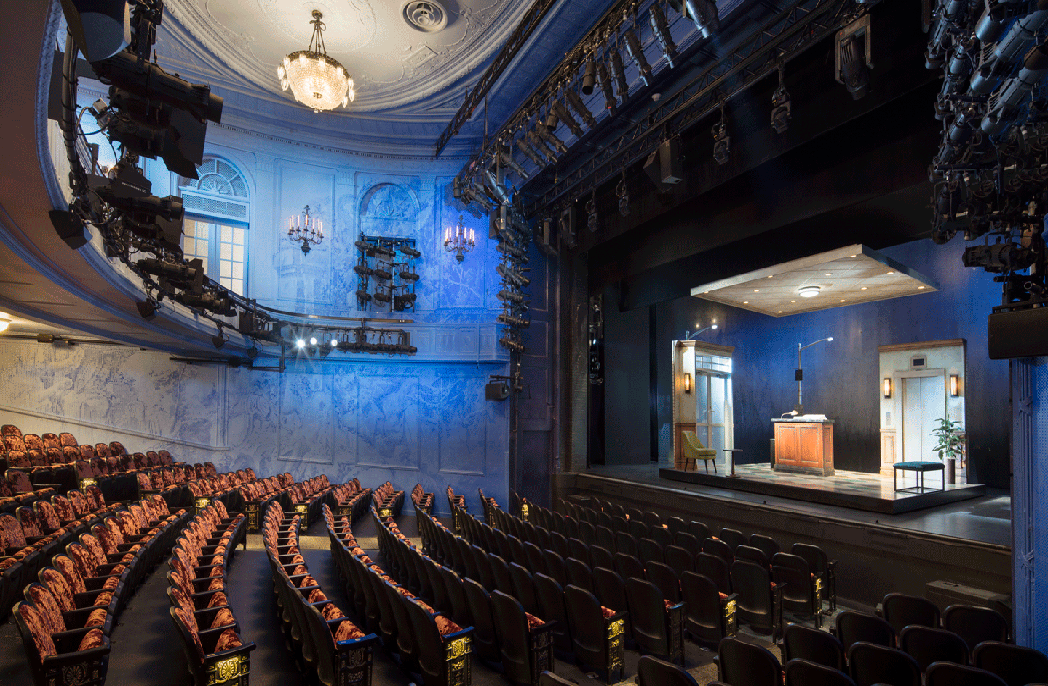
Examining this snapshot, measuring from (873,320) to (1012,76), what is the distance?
9.78m

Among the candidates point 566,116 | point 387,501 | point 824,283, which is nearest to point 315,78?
point 566,116

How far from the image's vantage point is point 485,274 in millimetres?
13297

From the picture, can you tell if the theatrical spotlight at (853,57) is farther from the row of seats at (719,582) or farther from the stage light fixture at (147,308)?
the stage light fixture at (147,308)

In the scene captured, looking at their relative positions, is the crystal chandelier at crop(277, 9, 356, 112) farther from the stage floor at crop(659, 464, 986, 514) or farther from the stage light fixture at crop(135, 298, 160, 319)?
the stage floor at crop(659, 464, 986, 514)

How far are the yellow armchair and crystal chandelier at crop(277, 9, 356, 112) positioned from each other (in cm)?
880

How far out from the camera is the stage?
5574 mm

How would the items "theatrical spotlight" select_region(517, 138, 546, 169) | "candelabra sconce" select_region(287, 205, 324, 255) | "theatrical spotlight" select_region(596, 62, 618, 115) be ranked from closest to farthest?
"theatrical spotlight" select_region(596, 62, 618, 115)
"theatrical spotlight" select_region(517, 138, 546, 169)
"candelabra sconce" select_region(287, 205, 324, 255)

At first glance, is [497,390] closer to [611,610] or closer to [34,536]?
[34,536]

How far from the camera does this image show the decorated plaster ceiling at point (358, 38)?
29.3 ft

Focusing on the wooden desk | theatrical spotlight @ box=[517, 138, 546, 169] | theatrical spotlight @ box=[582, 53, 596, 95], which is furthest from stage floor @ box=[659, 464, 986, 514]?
theatrical spotlight @ box=[582, 53, 596, 95]

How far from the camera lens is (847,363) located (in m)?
12.5

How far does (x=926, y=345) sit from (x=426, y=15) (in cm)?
1078

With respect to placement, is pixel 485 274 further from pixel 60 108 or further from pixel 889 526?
pixel 60 108

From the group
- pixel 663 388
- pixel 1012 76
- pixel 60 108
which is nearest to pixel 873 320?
pixel 663 388
